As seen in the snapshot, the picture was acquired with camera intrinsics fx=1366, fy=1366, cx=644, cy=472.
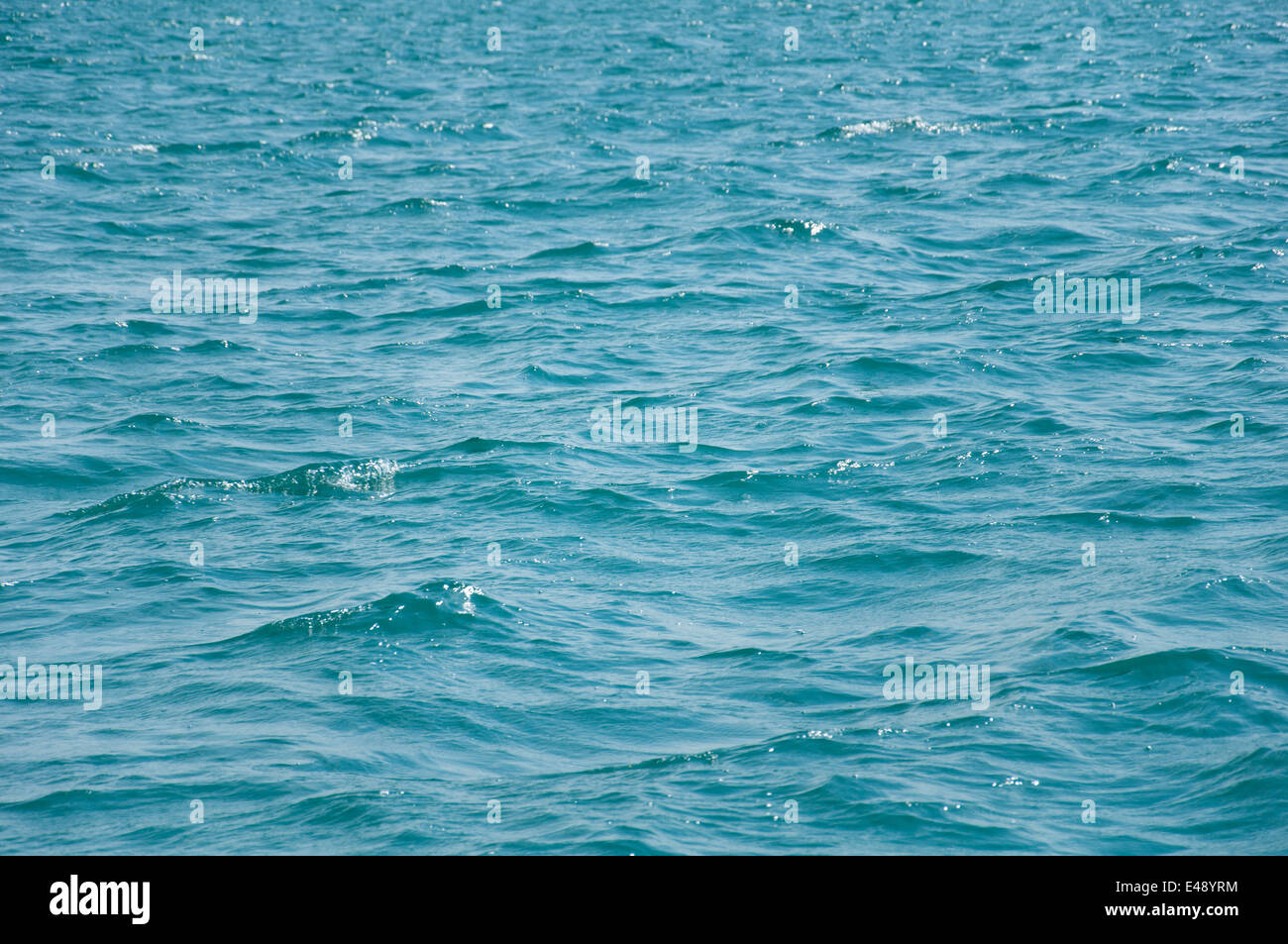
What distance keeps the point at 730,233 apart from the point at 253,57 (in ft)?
86.3

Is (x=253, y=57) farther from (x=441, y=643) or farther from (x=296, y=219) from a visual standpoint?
(x=441, y=643)

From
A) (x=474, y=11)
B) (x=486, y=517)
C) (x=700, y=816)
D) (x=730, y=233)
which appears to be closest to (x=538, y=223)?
(x=730, y=233)

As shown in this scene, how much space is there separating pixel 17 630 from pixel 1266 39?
143ft

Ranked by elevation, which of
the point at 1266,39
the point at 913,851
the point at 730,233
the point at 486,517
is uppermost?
the point at 1266,39

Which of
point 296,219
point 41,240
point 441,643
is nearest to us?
point 441,643

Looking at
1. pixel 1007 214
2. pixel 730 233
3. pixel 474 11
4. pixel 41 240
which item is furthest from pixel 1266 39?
pixel 41 240

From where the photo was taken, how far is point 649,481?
17.5 meters

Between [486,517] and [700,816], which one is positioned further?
[486,517]

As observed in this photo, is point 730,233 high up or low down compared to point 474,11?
down

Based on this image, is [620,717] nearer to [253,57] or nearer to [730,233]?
[730,233]

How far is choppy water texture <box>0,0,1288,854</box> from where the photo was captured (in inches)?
442

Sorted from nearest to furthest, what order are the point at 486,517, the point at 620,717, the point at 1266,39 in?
the point at 620,717, the point at 486,517, the point at 1266,39

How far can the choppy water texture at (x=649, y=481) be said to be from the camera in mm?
11234

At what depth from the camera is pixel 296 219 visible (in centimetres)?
2900
